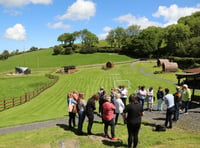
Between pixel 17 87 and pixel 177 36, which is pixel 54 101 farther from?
pixel 177 36

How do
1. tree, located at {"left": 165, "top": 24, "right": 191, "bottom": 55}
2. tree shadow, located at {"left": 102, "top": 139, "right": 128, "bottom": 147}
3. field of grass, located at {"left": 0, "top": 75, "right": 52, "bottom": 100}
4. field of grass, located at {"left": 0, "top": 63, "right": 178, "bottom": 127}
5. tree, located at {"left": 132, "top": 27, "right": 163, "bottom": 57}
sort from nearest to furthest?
tree shadow, located at {"left": 102, "top": 139, "right": 128, "bottom": 147}, field of grass, located at {"left": 0, "top": 63, "right": 178, "bottom": 127}, field of grass, located at {"left": 0, "top": 75, "right": 52, "bottom": 100}, tree, located at {"left": 165, "top": 24, "right": 191, "bottom": 55}, tree, located at {"left": 132, "top": 27, "right": 163, "bottom": 57}

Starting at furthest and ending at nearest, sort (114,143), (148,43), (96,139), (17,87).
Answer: (148,43) → (17,87) → (96,139) → (114,143)

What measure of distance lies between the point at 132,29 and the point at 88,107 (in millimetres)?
104743

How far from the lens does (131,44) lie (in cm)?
8738

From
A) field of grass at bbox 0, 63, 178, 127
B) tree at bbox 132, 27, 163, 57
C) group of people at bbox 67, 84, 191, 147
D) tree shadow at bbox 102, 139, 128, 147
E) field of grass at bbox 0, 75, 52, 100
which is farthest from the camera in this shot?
tree at bbox 132, 27, 163, 57

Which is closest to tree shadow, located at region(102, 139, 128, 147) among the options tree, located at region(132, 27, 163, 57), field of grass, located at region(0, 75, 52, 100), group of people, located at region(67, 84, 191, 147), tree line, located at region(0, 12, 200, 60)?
group of people, located at region(67, 84, 191, 147)

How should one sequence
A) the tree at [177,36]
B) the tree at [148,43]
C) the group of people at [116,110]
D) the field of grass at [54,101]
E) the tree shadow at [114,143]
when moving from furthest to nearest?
the tree at [148,43]
the tree at [177,36]
the field of grass at [54,101]
the tree shadow at [114,143]
the group of people at [116,110]

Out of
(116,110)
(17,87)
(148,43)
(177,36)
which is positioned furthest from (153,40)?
(116,110)

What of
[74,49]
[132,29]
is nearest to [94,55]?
[74,49]

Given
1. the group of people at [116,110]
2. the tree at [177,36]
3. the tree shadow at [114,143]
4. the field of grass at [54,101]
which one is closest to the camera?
the group of people at [116,110]

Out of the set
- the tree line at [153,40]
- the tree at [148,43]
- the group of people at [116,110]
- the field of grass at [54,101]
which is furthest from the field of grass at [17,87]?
the tree at [148,43]

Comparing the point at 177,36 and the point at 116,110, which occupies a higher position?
the point at 177,36

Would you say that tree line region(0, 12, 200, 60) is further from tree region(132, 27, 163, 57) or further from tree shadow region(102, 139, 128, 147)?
tree shadow region(102, 139, 128, 147)

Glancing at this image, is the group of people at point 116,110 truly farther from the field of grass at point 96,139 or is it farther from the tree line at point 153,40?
the tree line at point 153,40
